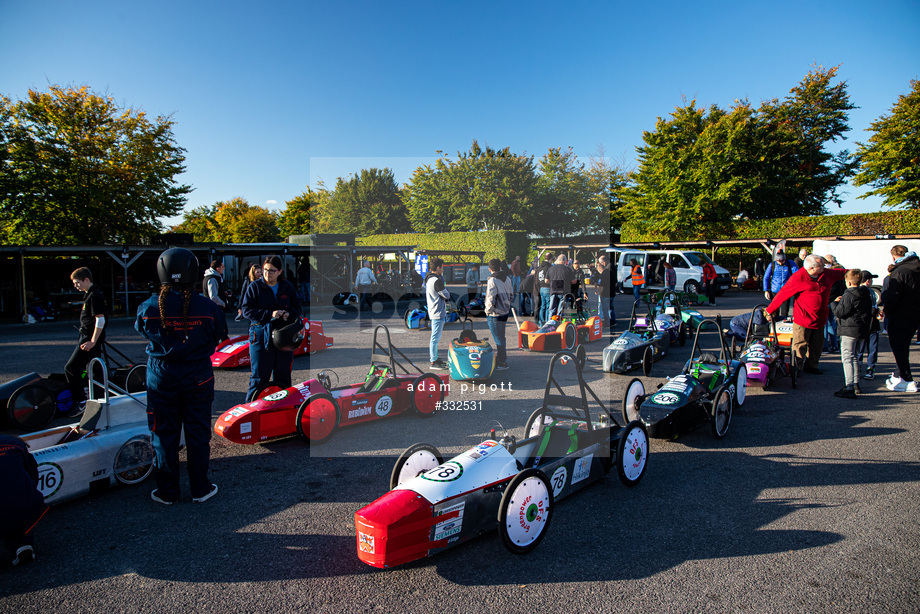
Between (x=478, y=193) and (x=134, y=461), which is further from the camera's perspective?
(x=478, y=193)

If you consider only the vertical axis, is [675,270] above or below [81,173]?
below

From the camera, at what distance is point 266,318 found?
5820mm

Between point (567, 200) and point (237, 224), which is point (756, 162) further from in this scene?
point (237, 224)

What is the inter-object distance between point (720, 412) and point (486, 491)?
11.3 feet

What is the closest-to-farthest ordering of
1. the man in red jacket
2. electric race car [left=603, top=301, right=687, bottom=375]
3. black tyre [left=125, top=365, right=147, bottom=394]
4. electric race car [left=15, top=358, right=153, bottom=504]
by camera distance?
electric race car [left=15, top=358, right=153, bottom=504] → black tyre [left=125, top=365, right=147, bottom=394] → the man in red jacket → electric race car [left=603, top=301, right=687, bottom=375]

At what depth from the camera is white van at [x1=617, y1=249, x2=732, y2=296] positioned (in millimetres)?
21844

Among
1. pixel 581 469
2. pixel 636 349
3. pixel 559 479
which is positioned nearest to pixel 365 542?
pixel 559 479

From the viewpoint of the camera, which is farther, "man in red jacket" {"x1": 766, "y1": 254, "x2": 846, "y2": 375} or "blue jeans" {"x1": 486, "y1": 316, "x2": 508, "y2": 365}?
"blue jeans" {"x1": 486, "y1": 316, "x2": 508, "y2": 365}

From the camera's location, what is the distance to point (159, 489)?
4.00 metres

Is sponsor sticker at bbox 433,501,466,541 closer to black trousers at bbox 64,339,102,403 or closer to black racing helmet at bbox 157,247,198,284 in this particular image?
black racing helmet at bbox 157,247,198,284

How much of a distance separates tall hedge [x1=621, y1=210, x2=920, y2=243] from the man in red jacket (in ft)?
63.5

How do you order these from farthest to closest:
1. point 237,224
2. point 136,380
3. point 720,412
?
1. point 237,224
2. point 136,380
3. point 720,412

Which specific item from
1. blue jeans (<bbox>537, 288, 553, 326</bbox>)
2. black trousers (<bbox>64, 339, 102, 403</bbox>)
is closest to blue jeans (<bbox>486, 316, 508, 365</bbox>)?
blue jeans (<bbox>537, 288, 553, 326</bbox>)

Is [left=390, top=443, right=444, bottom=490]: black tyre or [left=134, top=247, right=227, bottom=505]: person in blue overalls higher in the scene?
[left=134, top=247, right=227, bottom=505]: person in blue overalls
